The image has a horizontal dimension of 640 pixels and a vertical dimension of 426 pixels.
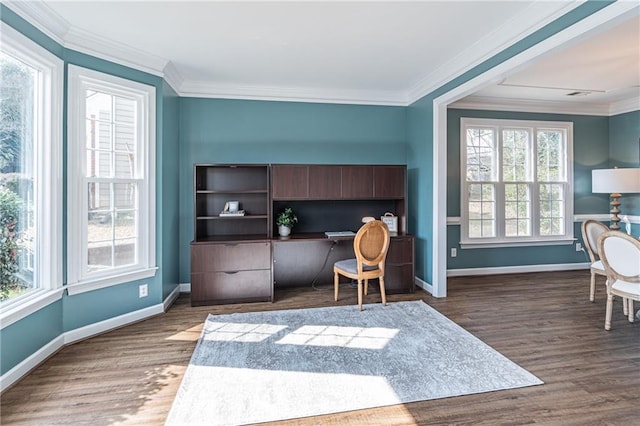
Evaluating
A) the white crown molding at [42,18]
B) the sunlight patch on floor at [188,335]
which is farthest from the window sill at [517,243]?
the white crown molding at [42,18]

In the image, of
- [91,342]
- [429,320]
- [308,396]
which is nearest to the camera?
[308,396]

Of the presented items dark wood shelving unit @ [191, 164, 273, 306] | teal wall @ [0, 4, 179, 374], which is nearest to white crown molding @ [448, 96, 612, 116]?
dark wood shelving unit @ [191, 164, 273, 306]

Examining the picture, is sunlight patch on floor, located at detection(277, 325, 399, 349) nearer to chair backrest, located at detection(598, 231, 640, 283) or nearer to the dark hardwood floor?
the dark hardwood floor

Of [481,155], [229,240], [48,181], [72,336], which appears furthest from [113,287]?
[481,155]

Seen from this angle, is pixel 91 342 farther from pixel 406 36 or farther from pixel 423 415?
pixel 406 36

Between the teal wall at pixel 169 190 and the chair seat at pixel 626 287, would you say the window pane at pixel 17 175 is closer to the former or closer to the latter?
the teal wall at pixel 169 190

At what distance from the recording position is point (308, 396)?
204 centimetres

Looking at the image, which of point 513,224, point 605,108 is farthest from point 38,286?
point 605,108

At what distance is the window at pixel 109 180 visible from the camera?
9.36 feet

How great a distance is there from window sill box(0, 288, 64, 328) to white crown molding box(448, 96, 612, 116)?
16.3 feet

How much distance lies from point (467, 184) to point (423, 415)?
383 centimetres

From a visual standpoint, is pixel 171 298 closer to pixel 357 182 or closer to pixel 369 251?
pixel 369 251

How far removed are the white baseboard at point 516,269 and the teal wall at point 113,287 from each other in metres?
3.89

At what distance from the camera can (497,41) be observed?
9.61 ft
